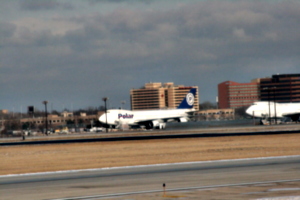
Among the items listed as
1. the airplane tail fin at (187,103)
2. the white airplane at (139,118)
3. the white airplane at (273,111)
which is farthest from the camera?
the white airplane at (273,111)

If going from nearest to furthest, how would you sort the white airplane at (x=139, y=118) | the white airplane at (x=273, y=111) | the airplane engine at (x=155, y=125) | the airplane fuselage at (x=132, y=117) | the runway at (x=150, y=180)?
the runway at (x=150, y=180)
the airplane engine at (x=155, y=125)
the white airplane at (x=139, y=118)
the airplane fuselage at (x=132, y=117)
the white airplane at (x=273, y=111)

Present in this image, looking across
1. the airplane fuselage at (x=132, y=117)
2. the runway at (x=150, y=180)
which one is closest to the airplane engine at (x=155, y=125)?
the airplane fuselage at (x=132, y=117)

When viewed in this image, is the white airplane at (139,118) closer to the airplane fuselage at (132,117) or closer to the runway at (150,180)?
the airplane fuselage at (132,117)

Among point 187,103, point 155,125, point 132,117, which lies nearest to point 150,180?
point 155,125

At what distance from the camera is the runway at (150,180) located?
20.0 metres

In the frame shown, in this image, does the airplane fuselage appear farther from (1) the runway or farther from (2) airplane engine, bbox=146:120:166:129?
→ (1) the runway

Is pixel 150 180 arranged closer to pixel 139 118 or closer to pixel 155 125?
pixel 155 125

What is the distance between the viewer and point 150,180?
928 inches

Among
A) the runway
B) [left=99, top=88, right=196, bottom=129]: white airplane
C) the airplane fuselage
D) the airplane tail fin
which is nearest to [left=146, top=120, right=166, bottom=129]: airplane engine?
[left=99, top=88, right=196, bottom=129]: white airplane

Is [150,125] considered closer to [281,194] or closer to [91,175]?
[91,175]

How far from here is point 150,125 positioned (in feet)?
341

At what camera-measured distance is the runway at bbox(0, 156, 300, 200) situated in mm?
19953

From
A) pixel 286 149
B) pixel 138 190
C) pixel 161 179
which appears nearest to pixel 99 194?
pixel 138 190

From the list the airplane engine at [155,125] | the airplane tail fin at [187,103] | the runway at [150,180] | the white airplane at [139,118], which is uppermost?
the airplane tail fin at [187,103]
